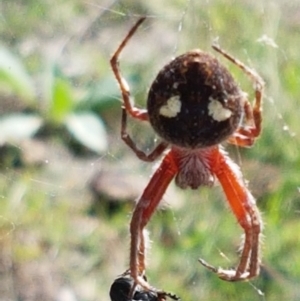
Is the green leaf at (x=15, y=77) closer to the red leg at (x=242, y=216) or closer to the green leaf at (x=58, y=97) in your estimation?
the green leaf at (x=58, y=97)

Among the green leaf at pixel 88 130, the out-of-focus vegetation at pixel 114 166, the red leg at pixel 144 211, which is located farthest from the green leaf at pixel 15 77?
the red leg at pixel 144 211

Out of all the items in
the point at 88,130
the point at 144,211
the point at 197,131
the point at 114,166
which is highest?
the point at 197,131

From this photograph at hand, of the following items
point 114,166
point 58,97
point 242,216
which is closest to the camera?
point 242,216

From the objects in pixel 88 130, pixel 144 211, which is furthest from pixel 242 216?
pixel 88 130

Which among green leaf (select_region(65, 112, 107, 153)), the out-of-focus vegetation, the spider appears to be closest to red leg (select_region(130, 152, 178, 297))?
the spider

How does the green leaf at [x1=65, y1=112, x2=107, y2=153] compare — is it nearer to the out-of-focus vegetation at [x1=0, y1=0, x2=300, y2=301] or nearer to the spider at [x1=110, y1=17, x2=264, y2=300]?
the out-of-focus vegetation at [x1=0, y1=0, x2=300, y2=301]

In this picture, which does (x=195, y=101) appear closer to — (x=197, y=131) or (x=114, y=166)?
(x=197, y=131)

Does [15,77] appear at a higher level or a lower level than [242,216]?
lower

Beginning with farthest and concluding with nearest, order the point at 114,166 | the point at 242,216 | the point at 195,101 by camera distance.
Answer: the point at 114,166 → the point at 242,216 → the point at 195,101
